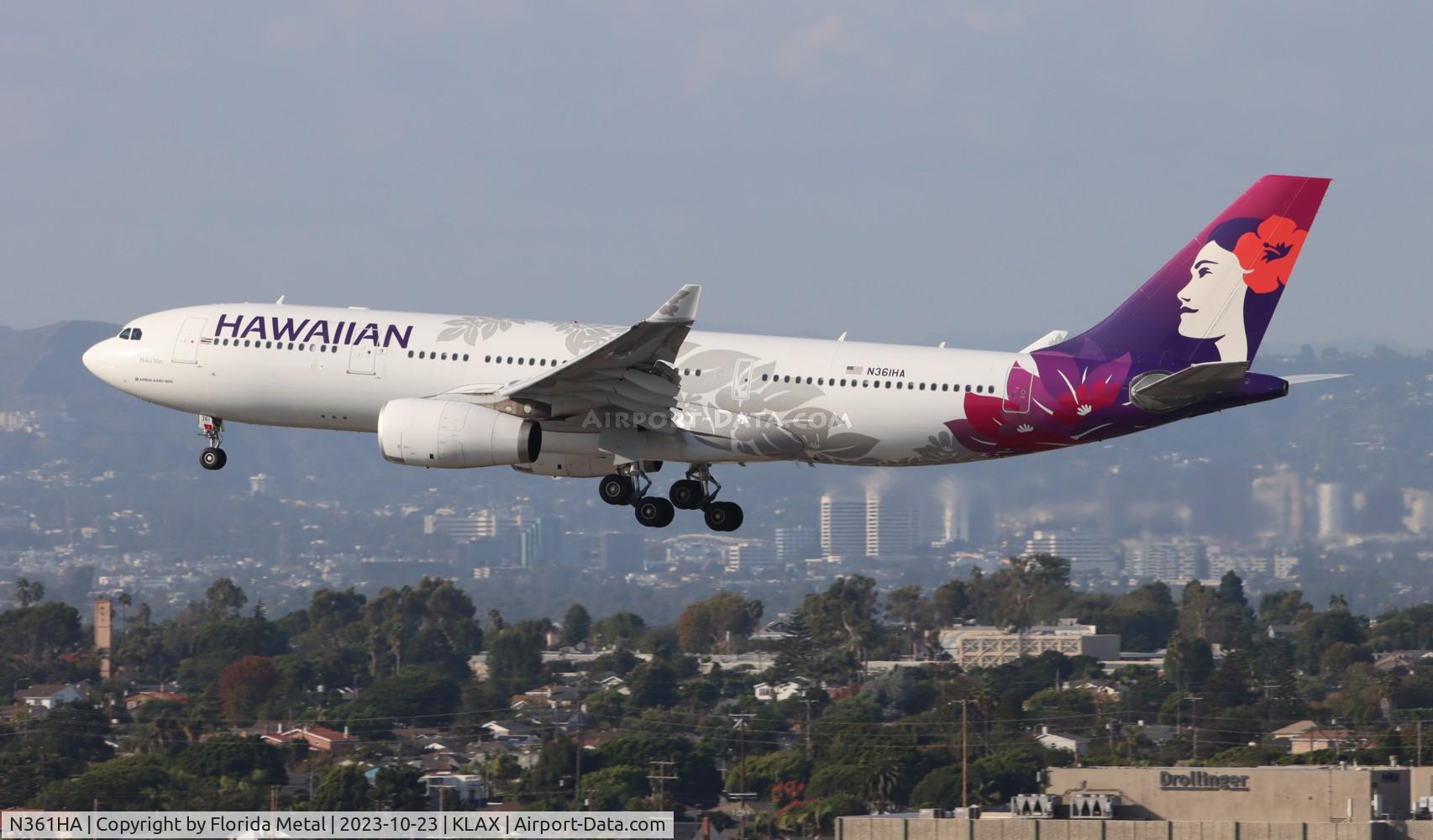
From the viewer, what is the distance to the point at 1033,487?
13488 cm

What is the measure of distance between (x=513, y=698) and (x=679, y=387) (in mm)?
90613

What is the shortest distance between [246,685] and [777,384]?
9008cm

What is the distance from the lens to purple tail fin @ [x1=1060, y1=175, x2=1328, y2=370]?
4119 cm

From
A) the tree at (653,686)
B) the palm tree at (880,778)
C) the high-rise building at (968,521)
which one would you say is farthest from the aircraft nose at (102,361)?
the high-rise building at (968,521)

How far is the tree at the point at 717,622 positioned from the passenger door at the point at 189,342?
113 metres

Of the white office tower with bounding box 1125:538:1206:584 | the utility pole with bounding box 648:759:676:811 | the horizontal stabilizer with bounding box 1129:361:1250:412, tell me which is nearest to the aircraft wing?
the horizontal stabilizer with bounding box 1129:361:1250:412

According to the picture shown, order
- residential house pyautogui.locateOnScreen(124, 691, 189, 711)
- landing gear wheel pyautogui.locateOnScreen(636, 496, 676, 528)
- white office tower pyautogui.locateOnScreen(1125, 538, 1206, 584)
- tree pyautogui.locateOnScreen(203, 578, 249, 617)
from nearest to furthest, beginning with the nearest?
landing gear wheel pyautogui.locateOnScreen(636, 496, 676, 528) < residential house pyautogui.locateOnScreen(124, 691, 189, 711) < white office tower pyautogui.locateOnScreen(1125, 538, 1206, 584) < tree pyautogui.locateOnScreen(203, 578, 249, 617)

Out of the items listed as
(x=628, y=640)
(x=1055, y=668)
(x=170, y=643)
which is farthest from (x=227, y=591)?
(x=1055, y=668)

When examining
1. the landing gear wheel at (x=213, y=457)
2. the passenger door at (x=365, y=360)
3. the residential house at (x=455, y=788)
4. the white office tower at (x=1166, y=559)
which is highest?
the passenger door at (x=365, y=360)

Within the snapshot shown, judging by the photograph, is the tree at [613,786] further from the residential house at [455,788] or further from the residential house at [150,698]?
the residential house at [150,698]

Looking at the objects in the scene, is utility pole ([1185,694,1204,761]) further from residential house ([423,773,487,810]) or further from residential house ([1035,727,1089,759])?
residential house ([423,773,487,810])

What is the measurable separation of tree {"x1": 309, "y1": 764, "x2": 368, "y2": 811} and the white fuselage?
3599 cm

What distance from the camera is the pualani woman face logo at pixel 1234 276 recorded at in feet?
135

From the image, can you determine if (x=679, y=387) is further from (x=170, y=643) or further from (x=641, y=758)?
(x=170, y=643)
